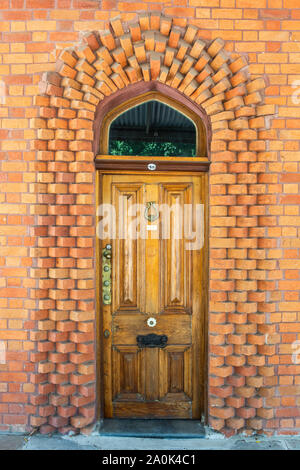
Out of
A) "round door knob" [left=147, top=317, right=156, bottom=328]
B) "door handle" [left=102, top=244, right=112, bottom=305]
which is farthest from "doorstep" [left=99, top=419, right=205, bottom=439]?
"door handle" [left=102, top=244, right=112, bottom=305]

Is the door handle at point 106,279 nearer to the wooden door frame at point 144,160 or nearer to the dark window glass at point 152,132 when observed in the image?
the wooden door frame at point 144,160

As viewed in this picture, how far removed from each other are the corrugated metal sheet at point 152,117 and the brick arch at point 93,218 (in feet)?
0.87

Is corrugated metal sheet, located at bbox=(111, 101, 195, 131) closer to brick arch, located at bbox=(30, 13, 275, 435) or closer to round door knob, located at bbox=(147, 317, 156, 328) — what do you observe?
brick arch, located at bbox=(30, 13, 275, 435)

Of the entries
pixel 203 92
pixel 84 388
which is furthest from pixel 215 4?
pixel 84 388

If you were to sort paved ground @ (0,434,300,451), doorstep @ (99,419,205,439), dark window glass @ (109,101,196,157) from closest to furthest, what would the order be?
1. paved ground @ (0,434,300,451)
2. doorstep @ (99,419,205,439)
3. dark window glass @ (109,101,196,157)

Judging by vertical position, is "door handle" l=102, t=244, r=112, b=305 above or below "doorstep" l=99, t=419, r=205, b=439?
above

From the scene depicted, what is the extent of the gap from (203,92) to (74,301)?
82.1 inches

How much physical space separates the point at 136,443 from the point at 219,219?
1999 mm

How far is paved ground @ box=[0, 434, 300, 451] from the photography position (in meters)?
2.73

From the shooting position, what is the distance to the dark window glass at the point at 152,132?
3.09m

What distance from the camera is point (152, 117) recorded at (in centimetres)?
312

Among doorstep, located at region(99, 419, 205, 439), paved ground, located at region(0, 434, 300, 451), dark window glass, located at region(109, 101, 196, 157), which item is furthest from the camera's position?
dark window glass, located at region(109, 101, 196, 157)

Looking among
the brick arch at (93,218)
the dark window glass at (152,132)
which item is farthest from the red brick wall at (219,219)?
the dark window glass at (152,132)

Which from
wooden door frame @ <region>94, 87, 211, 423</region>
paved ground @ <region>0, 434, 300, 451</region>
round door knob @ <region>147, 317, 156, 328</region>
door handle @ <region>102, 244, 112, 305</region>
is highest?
wooden door frame @ <region>94, 87, 211, 423</region>
